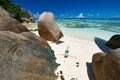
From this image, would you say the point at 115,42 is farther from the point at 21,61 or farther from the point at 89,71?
the point at 21,61

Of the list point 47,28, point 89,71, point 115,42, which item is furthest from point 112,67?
point 47,28

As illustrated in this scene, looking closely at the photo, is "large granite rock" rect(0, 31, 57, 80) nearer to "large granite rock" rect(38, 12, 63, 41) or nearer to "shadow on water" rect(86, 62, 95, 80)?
"shadow on water" rect(86, 62, 95, 80)

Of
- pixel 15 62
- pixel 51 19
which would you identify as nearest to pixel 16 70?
pixel 15 62

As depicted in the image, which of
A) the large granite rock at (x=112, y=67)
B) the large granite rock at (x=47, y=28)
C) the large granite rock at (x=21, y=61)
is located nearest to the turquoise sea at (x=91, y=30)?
the large granite rock at (x=47, y=28)

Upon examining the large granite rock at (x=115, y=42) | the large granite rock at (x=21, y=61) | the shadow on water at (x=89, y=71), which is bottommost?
the shadow on water at (x=89, y=71)

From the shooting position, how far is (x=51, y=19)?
27.2 ft

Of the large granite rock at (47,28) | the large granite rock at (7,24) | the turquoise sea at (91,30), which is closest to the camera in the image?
the large granite rock at (7,24)

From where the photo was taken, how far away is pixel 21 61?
290 cm

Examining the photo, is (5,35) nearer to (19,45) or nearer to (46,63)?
(19,45)

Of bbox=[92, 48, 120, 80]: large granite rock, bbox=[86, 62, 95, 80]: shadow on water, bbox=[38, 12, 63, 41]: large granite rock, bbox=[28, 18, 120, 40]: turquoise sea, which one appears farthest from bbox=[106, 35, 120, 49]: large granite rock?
bbox=[92, 48, 120, 80]: large granite rock

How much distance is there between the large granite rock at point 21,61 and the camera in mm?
→ 2715

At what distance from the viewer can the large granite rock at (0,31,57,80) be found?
8.91 ft

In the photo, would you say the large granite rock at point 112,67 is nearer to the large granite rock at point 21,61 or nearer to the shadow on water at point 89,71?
the shadow on water at point 89,71

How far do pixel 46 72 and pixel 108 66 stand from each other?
3.94 feet
